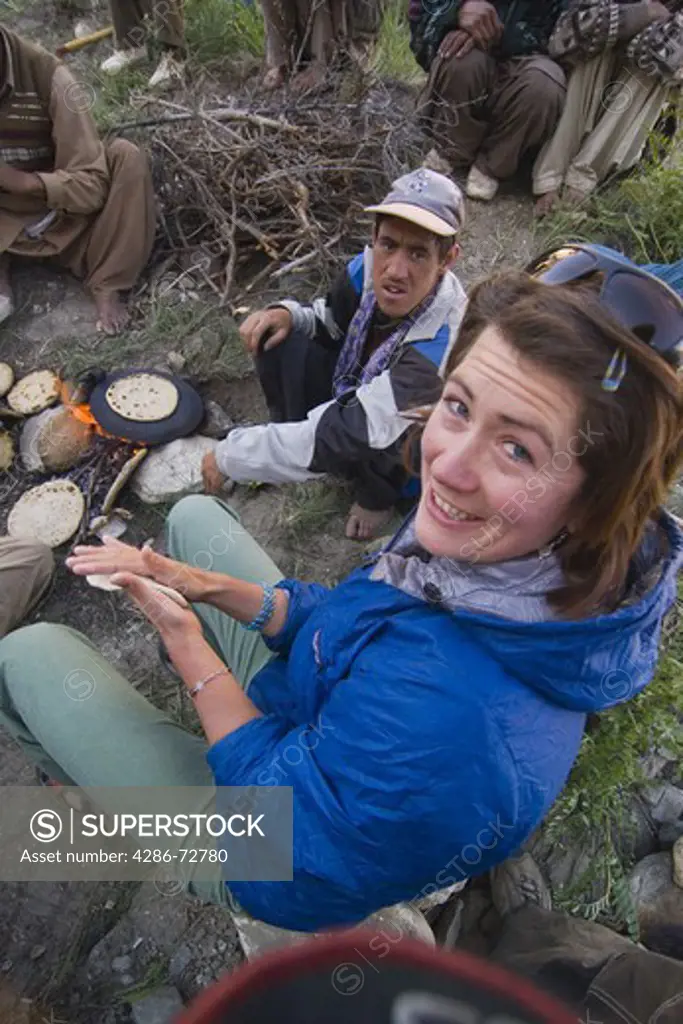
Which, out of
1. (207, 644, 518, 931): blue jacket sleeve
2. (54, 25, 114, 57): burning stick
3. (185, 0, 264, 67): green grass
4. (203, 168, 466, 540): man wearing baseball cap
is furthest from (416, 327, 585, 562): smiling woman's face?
(54, 25, 114, 57): burning stick

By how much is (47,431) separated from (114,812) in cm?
205

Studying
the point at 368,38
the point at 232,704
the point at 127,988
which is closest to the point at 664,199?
the point at 368,38

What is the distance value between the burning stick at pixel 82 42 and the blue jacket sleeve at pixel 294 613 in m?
5.35

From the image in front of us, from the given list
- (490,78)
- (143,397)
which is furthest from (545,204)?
(143,397)

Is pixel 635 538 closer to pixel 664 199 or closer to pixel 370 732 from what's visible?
pixel 370 732

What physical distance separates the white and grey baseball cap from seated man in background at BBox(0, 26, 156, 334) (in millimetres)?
1961

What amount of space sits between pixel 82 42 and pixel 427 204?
455cm

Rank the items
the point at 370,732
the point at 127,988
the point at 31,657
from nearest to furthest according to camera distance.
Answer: the point at 370,732, the point at 31,657, the point at 127,988

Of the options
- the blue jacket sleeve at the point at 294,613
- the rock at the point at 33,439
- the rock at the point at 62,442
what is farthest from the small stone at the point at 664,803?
the rock at the point at 33,439

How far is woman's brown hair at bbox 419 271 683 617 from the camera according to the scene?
109 cm

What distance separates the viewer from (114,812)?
161cm

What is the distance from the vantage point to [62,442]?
316 centimetres

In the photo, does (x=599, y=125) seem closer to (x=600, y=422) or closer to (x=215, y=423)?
(x=215, y=423)

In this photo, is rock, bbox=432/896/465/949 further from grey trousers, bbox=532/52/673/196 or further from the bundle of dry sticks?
grey trousers, bbox=532/52/673/196
